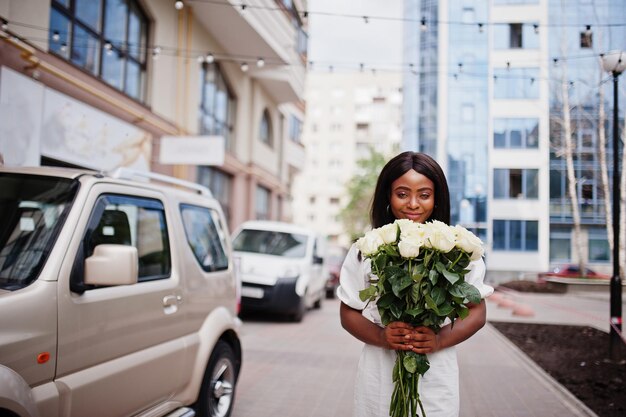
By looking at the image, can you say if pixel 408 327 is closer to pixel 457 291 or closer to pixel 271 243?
pixel 457 291

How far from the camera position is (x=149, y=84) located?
14766 mm

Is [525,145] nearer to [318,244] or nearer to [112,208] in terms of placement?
[112,208]

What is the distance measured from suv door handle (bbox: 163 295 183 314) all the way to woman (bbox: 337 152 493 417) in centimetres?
172

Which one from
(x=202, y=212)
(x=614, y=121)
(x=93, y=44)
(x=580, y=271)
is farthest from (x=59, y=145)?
(x=580, y=271)

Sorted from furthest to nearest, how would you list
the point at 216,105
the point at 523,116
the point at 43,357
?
the point at 216,105 → the point at 523,116 → the point at 43,357

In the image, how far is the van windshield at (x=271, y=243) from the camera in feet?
40.8

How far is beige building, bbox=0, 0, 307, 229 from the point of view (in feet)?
31.3

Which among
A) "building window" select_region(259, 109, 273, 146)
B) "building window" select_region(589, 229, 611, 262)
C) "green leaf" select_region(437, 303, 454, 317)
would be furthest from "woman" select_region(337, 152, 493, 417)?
"building window" select_region(259, 109, 273, 146)

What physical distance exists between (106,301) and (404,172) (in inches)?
71.3

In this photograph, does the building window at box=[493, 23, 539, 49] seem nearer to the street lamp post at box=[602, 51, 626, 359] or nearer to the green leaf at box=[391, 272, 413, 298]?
the street lamp post at box=[602, 51, 626, 359]

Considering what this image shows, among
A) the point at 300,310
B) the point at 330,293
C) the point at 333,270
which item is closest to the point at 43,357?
Answer: the point at 300,310

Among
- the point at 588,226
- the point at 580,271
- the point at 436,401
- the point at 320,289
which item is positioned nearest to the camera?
the point at 436,401

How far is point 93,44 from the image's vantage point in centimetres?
1225

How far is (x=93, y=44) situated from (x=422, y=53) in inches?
277
